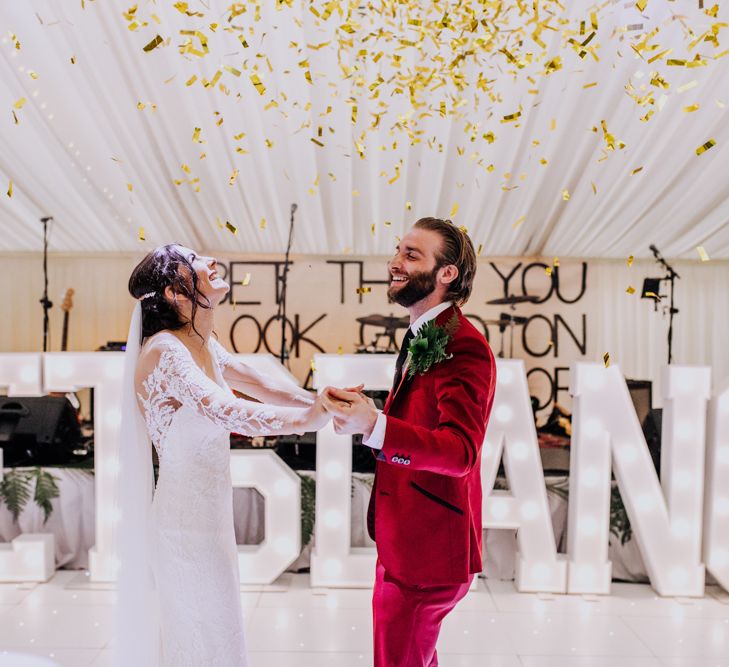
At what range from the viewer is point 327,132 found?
3.90 meters

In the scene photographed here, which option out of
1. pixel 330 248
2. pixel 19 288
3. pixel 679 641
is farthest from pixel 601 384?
pixel 19 288

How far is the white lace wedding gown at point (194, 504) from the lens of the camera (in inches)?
73.0

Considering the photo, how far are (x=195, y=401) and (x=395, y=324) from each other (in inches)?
208

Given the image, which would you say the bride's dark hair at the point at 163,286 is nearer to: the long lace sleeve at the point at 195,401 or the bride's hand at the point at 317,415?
the long lace sleeve at the point at 195,401

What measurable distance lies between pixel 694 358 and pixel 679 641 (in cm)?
623

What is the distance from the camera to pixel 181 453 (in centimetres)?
193

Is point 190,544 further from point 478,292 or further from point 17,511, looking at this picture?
point 478,292

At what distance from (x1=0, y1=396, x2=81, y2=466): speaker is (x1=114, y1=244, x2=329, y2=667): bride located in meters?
2.33

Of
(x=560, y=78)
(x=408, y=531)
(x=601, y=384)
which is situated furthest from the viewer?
(x=601, y=384)

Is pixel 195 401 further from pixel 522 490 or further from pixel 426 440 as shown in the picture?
pixel 522 490

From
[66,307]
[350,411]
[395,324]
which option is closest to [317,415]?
[350,411]

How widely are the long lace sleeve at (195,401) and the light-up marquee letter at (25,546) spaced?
1.82m

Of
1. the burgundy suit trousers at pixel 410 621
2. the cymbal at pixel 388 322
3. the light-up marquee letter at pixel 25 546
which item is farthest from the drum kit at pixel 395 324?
the burgundy suit trousers at pixel 410 621

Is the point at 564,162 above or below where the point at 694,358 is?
above
